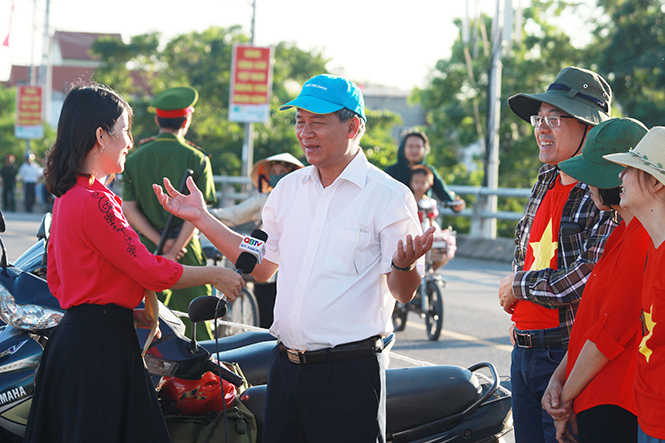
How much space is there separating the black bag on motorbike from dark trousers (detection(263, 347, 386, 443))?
1.25 ft

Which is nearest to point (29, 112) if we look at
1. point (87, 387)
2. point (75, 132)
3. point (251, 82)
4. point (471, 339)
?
point (251, 82)

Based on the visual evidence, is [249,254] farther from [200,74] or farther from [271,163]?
[200,74]

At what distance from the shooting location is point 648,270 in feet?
8.31

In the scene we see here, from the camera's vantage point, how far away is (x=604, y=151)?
2902mm

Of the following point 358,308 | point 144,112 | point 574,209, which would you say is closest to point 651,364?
point 574,209

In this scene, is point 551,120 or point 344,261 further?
point 551,120

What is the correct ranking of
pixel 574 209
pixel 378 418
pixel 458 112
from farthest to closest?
pixel 458 112, pixel 574 209, pixel 378 418

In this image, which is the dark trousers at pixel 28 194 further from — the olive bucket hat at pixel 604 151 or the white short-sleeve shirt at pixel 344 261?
the olive bucket hat at pixel 604 151

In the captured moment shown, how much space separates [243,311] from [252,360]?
3.57 m

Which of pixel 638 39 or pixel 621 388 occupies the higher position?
pixel 638 39

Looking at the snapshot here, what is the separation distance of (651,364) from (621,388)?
210 mm

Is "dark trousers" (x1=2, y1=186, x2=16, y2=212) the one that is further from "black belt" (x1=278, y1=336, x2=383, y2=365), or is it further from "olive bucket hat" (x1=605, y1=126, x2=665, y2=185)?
"olive bucket hat" (x1=605, y1=126, x2=665, y2=185)

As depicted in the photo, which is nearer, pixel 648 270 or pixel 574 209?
pixel 648 270

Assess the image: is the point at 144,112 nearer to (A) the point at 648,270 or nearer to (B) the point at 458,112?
(B) the point at 458,112
